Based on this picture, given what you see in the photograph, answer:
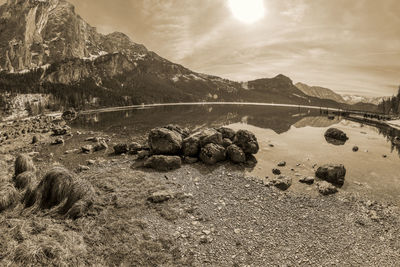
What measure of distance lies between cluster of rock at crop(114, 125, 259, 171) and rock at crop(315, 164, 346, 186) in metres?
8.55

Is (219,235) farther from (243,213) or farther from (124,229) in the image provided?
(124,229)

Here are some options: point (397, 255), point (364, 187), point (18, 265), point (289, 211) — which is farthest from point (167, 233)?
point (364, 187)

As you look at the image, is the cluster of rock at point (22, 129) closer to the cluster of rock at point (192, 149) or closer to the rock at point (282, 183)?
the cluster of rock at point (192, 149)

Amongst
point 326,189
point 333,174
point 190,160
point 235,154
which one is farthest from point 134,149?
point 333,174

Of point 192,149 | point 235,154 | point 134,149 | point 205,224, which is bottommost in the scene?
point 205,224

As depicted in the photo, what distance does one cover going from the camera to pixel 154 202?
16.4 m

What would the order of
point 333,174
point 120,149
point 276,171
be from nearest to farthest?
point 333,174 < point 276,171 < point 120,149

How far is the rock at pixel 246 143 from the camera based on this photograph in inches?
1158

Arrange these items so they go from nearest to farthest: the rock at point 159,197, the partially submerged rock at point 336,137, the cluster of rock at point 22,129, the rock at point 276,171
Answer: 1. the rock at point 159,197
2. the rock at point 276,171
3. the partially submerged rock at point 336,137
4. the cluster of rock at point 22,129

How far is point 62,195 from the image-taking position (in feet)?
46.5

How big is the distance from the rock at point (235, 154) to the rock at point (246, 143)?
237cm

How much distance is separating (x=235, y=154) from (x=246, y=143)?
157 inches

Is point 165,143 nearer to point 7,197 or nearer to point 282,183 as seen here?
point 282,183

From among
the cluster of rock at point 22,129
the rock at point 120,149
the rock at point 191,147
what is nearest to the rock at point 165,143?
the rock at point 191,147
